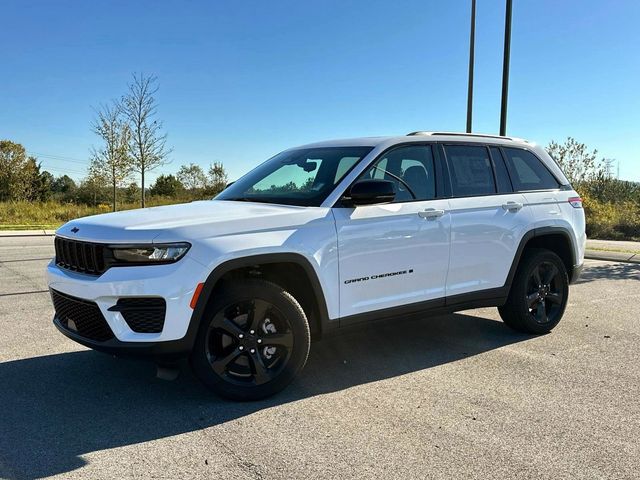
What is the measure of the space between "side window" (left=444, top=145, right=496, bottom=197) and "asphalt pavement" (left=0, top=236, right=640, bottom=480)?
4.88ft

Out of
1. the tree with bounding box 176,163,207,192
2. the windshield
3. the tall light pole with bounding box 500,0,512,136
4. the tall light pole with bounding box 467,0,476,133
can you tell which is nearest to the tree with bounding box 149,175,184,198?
the tree with bounding box 176,163,207,192

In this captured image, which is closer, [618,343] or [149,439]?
[149,439]

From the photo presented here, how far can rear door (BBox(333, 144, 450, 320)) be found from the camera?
13.5ft

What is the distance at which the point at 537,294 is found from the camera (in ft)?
18.2

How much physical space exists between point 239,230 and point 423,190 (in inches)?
70.5

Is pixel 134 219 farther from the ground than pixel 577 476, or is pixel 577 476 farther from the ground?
pixel 134 219

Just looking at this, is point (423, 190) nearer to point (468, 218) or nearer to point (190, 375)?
point (468, 218)

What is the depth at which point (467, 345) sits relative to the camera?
5250mm

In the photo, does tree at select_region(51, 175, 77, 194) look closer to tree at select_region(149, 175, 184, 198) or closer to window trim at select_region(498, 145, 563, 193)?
tree at select_region(149, 175, 184, 198)

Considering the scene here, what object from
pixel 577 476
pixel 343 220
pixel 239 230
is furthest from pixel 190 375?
pixel 577 476

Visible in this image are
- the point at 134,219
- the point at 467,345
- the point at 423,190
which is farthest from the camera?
the point at 467,345

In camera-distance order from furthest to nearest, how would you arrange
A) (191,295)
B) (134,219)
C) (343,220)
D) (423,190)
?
(423,190) → (343,220) → (134,219) → (191,295)

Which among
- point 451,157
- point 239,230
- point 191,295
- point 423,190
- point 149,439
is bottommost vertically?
point 149,439

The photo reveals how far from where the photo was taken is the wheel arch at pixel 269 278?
352cm
